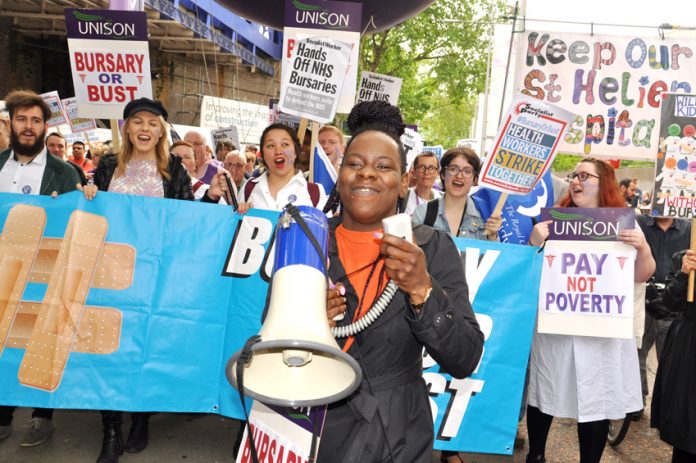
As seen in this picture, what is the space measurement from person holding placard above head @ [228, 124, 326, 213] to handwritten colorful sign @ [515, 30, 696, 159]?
2.29 metres

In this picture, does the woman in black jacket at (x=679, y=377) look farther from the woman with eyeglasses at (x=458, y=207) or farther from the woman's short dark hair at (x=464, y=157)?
the woman's short dark hair at (x=464, y=157)

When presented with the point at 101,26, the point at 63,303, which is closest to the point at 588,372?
the point at 63,303

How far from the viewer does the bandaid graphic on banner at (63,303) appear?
3680 mm

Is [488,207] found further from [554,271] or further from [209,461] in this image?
[209,461]

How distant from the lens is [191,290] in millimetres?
3875

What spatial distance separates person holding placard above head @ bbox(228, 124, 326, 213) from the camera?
4.38 m

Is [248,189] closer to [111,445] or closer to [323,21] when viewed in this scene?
[323,21]

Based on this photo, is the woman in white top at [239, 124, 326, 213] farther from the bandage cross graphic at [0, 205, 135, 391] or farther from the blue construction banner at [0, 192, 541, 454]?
the bandage cross graphic at [0, 205, 135, 391]

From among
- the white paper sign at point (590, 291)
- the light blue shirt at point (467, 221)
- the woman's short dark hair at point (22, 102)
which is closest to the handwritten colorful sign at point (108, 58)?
the woman's short dark hair at point (22, 102)

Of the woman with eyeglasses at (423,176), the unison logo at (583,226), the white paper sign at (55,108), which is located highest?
the white paper sign at (55,108)

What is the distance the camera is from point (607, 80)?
216 inches

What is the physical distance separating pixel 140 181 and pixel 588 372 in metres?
3.05

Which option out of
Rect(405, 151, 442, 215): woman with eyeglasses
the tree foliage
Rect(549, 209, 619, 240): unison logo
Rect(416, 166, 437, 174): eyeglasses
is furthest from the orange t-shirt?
the tree foliage

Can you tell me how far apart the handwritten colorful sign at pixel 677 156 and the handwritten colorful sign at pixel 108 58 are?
3.52 m
